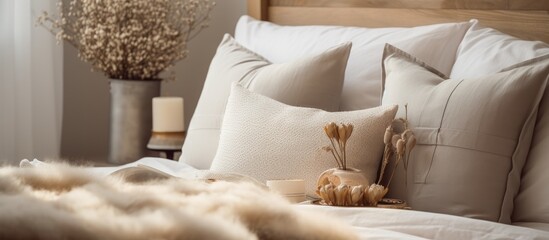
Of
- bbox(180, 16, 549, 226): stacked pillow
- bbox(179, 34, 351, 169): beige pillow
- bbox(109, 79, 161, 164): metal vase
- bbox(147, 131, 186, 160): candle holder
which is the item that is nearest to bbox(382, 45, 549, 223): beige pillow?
bbox(180, 16, 549, 226): stacked pillow

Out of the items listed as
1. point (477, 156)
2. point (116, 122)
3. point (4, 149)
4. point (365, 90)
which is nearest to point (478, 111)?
point (477, 156)

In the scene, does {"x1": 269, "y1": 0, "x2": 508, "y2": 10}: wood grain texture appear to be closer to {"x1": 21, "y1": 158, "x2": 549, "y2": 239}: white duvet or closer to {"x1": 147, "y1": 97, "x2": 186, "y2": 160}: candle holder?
{"x1": 147, "y1": 97, "x2": 186, "y2": 160}: candle holder

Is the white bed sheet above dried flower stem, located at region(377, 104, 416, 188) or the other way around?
the other way around

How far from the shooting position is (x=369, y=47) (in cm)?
303

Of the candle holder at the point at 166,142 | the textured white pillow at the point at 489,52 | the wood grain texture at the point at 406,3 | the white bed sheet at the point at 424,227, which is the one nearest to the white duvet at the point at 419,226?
the white bed sheet at the point at 424,227

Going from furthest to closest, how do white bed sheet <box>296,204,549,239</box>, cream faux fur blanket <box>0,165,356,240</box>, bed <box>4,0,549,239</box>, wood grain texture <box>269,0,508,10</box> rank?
wood grain texture <box>269,0,508,10</box> < white bed sheet <box>296,204,549,239</box> < bed <box>4,0,549,239</box> < cream faux fur blanket <box>0,165,356,240</box>

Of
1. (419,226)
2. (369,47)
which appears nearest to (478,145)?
(419,226)

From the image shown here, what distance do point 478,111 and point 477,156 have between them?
11 cm

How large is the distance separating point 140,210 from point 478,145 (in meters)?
0.97

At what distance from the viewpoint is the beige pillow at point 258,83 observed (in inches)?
114

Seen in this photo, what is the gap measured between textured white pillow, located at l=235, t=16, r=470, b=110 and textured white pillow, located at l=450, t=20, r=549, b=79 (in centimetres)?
5

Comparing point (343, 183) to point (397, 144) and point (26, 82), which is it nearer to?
point (397, 144)

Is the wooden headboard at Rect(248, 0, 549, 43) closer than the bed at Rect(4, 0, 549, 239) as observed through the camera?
No

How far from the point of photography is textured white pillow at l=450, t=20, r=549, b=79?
267cm
